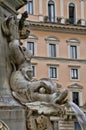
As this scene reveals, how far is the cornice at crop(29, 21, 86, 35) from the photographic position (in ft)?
150

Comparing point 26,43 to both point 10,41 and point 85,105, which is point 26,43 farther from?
point 10,41

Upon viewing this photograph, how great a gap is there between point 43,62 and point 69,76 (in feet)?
8.99

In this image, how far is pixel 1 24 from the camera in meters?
8.59

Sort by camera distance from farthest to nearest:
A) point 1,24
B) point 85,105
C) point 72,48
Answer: point 72,48 → point 85,105 → point 1,24

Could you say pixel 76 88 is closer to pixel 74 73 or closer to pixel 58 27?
pixel 74 73

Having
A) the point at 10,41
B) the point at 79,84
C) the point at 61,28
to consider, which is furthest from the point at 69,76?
the point at 10,41

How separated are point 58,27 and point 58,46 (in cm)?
170

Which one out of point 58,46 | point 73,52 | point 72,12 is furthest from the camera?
point 72,12

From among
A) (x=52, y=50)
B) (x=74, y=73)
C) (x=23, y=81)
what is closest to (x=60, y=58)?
(x=52, y=50)

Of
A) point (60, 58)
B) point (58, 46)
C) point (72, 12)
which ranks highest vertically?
point (72, 12)

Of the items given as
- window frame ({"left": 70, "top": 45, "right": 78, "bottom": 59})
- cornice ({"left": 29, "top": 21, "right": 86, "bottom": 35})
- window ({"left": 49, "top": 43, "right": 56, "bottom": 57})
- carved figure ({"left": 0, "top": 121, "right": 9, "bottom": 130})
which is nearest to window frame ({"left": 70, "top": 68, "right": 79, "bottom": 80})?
window frame ({"left": 70, "top": 45, "right": 78, "bottom": 59})

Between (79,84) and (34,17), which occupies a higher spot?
(34,17)

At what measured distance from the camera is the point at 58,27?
1833 inches

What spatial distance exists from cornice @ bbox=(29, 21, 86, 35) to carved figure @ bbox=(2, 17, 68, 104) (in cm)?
3646
